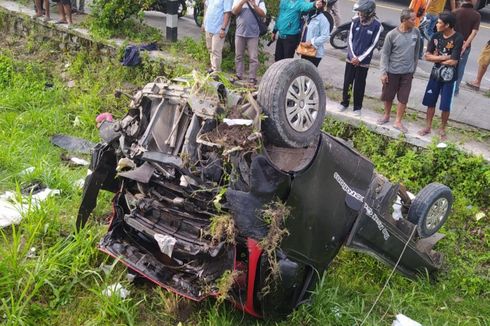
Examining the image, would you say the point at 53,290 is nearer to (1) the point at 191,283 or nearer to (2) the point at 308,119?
(1) the point at 191,283

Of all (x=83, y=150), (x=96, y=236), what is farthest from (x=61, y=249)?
(x=83, y=150)

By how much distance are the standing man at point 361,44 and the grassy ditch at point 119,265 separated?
0.58m

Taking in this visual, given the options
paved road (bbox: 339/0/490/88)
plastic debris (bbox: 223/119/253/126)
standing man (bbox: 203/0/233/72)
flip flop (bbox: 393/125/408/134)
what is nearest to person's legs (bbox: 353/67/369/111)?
flip flop (bbox: 393/125/408/134)

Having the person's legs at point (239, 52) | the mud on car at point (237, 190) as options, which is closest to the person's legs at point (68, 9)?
the person's legs at point (239, 52)

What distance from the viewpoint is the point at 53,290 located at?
3.94 m

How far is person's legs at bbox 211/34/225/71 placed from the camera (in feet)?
26.0

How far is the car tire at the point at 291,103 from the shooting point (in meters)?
3.38

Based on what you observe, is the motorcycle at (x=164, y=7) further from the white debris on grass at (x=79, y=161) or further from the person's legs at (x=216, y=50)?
the white debris on grass at (x=79, y=161)

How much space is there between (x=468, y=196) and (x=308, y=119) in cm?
356

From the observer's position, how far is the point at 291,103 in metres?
3.54

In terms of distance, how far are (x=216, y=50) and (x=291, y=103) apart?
4690mm

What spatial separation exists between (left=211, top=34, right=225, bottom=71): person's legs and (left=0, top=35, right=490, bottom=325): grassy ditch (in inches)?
37.8

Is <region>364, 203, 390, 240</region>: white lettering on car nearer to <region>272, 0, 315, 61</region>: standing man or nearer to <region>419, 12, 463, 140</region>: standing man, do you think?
<region>419, 12, 463, 140</region>: standing man

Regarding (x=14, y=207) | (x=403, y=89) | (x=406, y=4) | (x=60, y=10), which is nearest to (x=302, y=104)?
(x=14, y=207)
